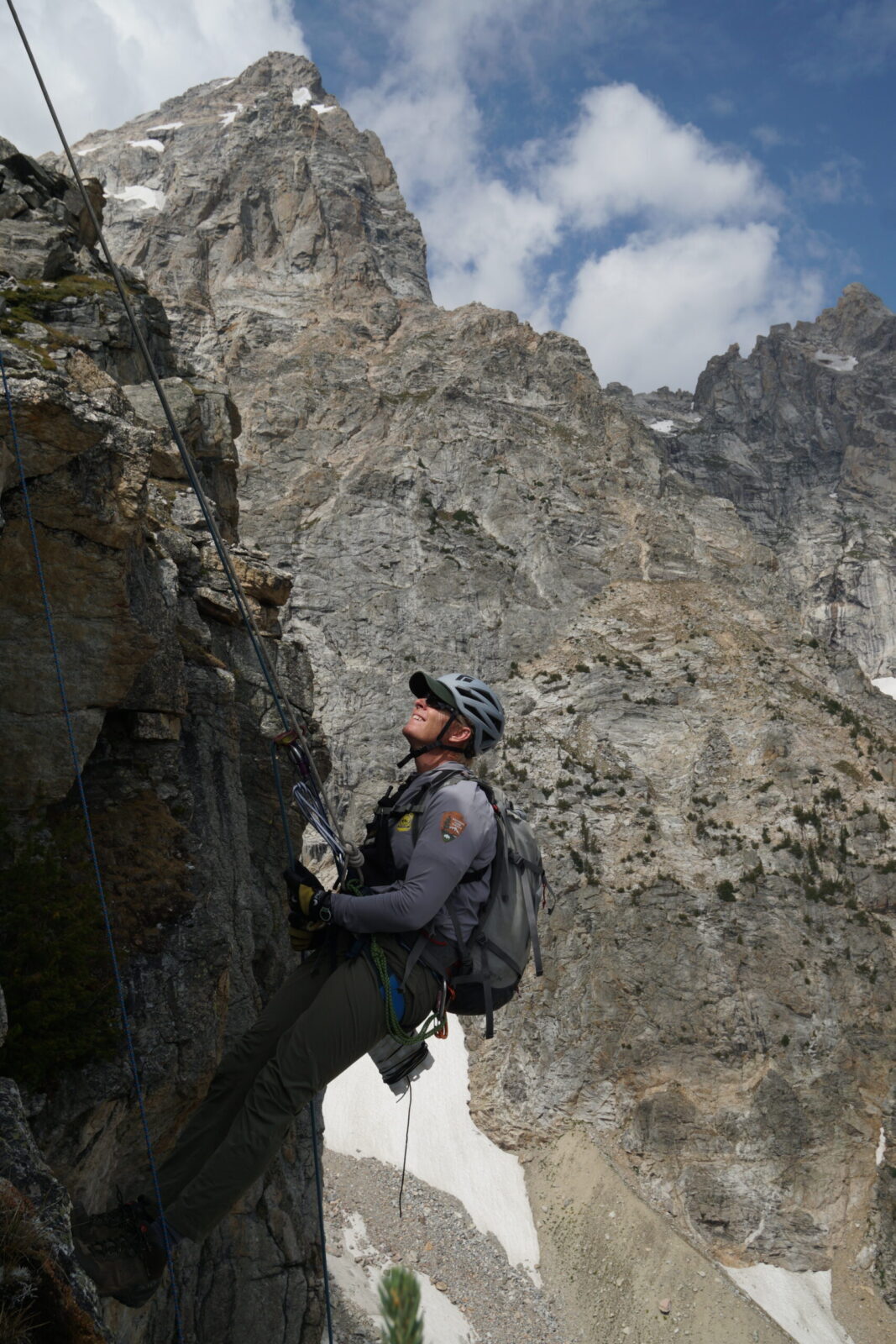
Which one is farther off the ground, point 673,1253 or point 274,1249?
point 274,1249

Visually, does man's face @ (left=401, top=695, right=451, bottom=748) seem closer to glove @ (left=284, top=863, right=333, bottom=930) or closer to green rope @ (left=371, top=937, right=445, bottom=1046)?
glove @ (left=284, top=863, right=333, bottom=930)

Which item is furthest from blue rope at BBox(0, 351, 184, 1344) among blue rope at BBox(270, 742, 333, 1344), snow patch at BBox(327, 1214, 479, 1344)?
snow patch at BBox(327, 1214, 479, 1344)

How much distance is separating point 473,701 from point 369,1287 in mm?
42459

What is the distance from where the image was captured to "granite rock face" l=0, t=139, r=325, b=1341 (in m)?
7.98

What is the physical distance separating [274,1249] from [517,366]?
100.0m

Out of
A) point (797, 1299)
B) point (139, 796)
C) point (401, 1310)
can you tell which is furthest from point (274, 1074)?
point (797, 1299)

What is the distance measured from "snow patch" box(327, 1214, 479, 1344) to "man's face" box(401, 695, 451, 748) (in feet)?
122

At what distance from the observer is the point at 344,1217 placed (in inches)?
1895

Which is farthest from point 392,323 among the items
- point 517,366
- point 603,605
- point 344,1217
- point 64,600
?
point 64,600

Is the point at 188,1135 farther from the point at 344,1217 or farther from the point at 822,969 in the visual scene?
the point at 822,969

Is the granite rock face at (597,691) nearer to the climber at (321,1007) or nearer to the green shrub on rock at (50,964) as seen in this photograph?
the green shrub on rock at (50,964)

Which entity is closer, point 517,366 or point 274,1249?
point 274,1249

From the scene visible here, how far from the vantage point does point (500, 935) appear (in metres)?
6.33

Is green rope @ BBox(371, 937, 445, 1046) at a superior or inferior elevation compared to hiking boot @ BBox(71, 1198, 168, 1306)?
superior
